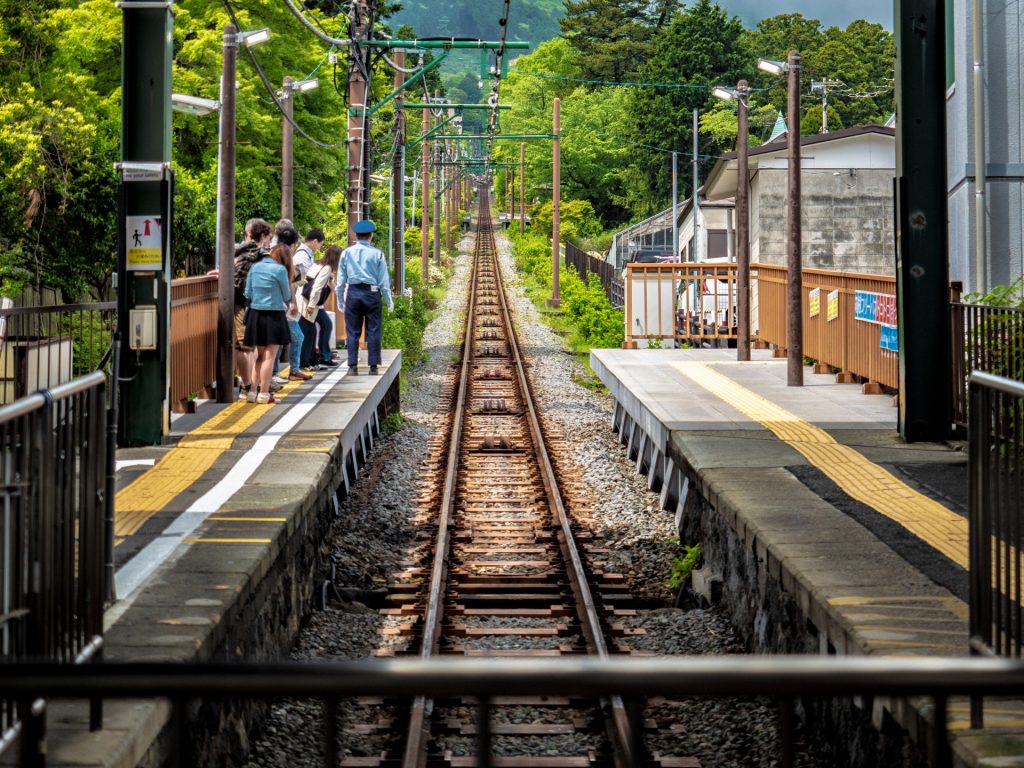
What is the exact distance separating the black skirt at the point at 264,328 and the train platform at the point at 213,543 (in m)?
0.67

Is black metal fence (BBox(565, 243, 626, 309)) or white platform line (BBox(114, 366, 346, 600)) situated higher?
black metal fence (BBox(565, 243, 626, 309))

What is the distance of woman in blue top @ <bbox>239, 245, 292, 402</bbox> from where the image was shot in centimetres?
1384

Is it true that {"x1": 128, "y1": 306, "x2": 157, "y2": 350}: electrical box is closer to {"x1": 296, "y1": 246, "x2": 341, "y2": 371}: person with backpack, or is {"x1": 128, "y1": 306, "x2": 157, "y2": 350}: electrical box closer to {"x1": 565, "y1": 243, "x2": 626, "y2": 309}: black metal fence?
{"x1": 296, "y1": 246, "x2": 341, "y2": 371}: person with backpack

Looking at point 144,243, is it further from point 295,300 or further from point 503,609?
point 295,300

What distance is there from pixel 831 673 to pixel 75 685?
1.16 meters

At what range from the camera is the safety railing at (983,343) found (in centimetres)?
1084

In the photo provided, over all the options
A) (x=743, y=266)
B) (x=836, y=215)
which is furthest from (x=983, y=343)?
(x=836, y=215)

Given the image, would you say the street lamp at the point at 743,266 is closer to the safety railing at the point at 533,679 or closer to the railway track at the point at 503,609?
the railway track at the point at 503,609

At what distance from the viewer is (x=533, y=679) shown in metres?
2.31

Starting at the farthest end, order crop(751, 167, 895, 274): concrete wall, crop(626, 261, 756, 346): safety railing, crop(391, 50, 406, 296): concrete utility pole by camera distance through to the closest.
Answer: crop(751, 167, 895, 274): concrete wall < crop(391, 50, 406, 296): concrete utility pole < crop(626, 261, 756, 346): safety railing

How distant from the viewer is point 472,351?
102ft

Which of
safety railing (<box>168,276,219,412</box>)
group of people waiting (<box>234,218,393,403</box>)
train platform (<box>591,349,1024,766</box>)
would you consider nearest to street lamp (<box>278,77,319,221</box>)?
group of people waiting (<box>234,218,393,403</box>)

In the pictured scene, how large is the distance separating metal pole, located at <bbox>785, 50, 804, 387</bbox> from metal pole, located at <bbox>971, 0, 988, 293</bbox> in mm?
2030

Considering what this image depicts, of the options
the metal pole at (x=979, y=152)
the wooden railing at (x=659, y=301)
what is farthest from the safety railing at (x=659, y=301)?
the metal pole at (x=979, y=152)
